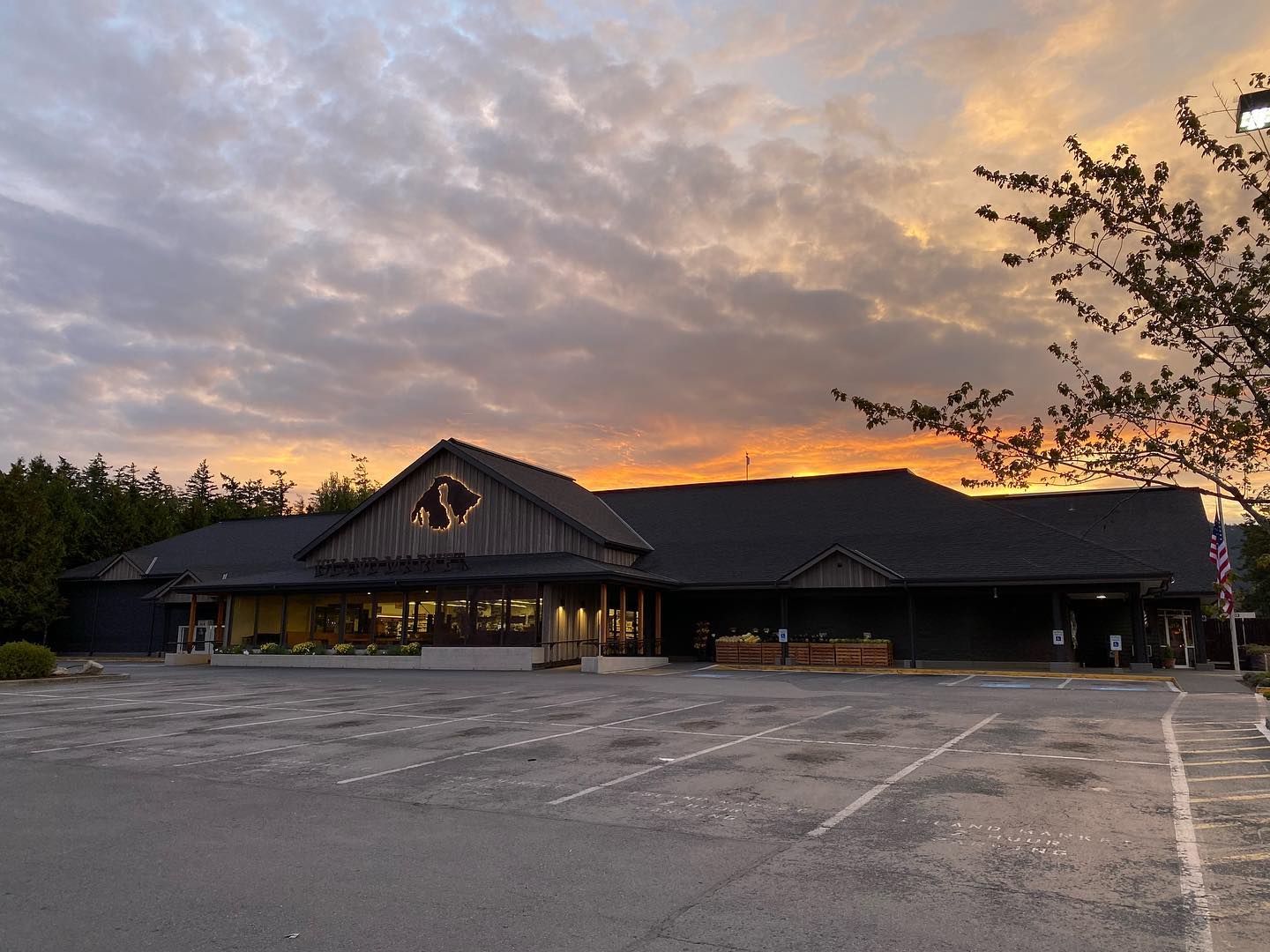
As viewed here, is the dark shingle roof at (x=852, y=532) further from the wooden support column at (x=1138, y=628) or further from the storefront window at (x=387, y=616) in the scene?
the storefront window at (x=387, y=616)

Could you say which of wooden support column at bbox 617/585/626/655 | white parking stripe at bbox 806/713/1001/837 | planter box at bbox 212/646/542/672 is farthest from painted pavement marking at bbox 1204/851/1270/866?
wooden support column at bbox 617/585/626/655

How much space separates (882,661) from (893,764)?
20.5 m

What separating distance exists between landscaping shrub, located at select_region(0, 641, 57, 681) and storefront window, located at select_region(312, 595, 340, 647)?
15013mm

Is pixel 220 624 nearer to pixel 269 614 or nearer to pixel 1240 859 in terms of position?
pixel 269 614

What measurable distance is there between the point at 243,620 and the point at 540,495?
18727 millimetres

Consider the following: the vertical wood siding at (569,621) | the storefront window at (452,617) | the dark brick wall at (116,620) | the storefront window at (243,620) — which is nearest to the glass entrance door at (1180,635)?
the vertical wood siding at (569,621)

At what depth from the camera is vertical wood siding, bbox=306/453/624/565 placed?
116 ft

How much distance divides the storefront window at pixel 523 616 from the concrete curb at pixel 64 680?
13.2 meters

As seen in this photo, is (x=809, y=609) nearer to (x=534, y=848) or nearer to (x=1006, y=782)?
(x=1006, y=782)

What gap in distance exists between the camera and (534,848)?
693 cm

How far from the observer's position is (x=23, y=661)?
82.6ft

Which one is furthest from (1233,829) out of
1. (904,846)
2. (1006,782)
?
(904,846)

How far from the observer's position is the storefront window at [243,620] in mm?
41938

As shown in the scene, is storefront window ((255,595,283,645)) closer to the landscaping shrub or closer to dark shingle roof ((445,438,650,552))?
dark shingle roof ((445,438,650,552))
